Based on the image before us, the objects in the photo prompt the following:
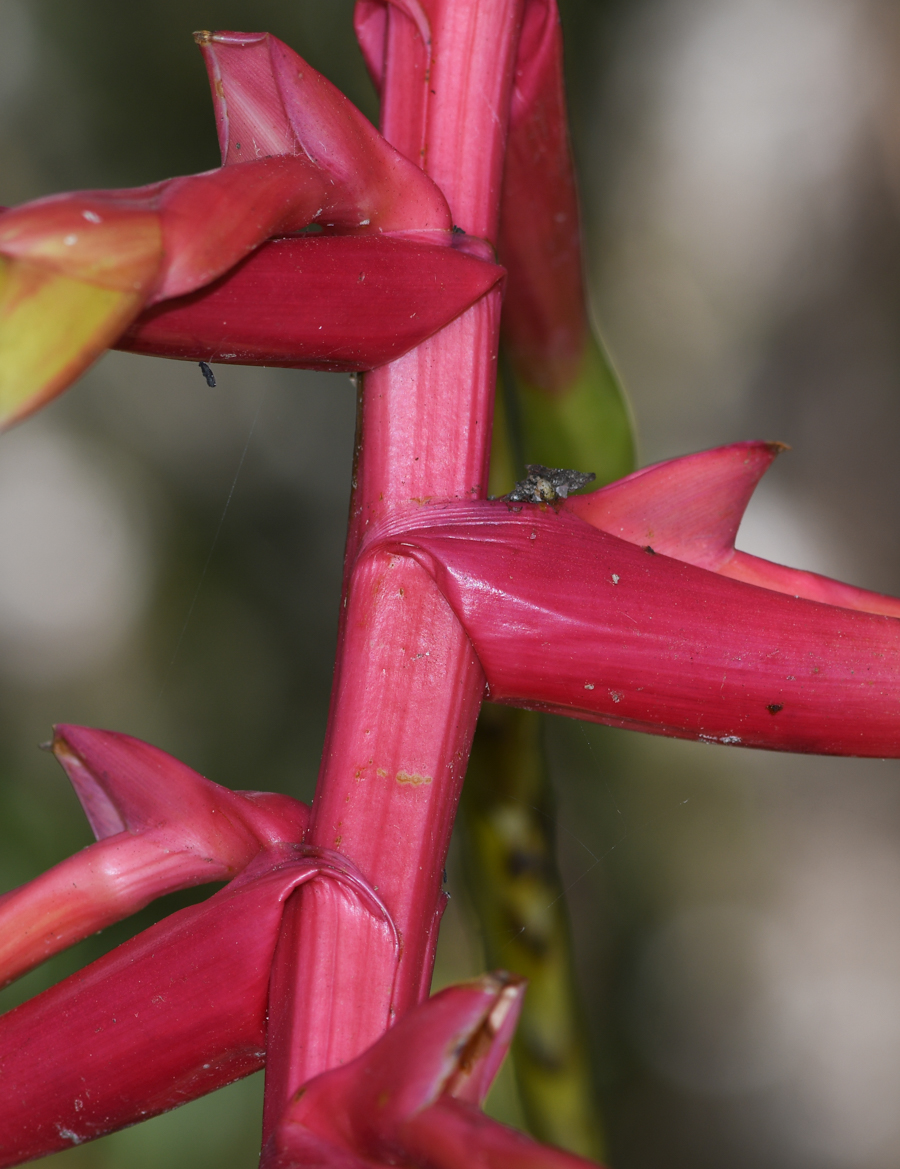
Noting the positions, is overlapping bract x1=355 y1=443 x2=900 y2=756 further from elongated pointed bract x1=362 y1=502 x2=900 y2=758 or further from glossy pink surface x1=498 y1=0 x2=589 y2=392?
glossy pink surface x1=498 y1=0 x2=589 y2=392

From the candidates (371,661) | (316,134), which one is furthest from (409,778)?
(316,134)

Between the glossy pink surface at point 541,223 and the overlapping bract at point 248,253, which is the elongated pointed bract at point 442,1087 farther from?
the glossy pink surface at point 541,223

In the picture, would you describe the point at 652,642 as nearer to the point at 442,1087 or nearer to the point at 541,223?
the point at 442,1087

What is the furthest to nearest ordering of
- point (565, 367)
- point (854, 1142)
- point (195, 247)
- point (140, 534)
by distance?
point (140, 534) → point (854, 1142) → point (565, 367) → point (195, 247)

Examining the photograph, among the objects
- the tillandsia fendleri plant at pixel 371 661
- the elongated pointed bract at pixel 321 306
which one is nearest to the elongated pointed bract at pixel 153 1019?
the tillandsia fendleri plant at pixel 371 661

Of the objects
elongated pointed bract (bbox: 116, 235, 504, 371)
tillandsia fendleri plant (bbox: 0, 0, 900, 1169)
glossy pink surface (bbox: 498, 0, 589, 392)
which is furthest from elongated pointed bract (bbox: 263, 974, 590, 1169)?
glossy pink surface (bbox: 498, 0, 589, 392)

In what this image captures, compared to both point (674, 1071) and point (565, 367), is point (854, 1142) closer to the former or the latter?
point (674, 1071)

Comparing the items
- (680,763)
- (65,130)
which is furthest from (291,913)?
(65,130)
